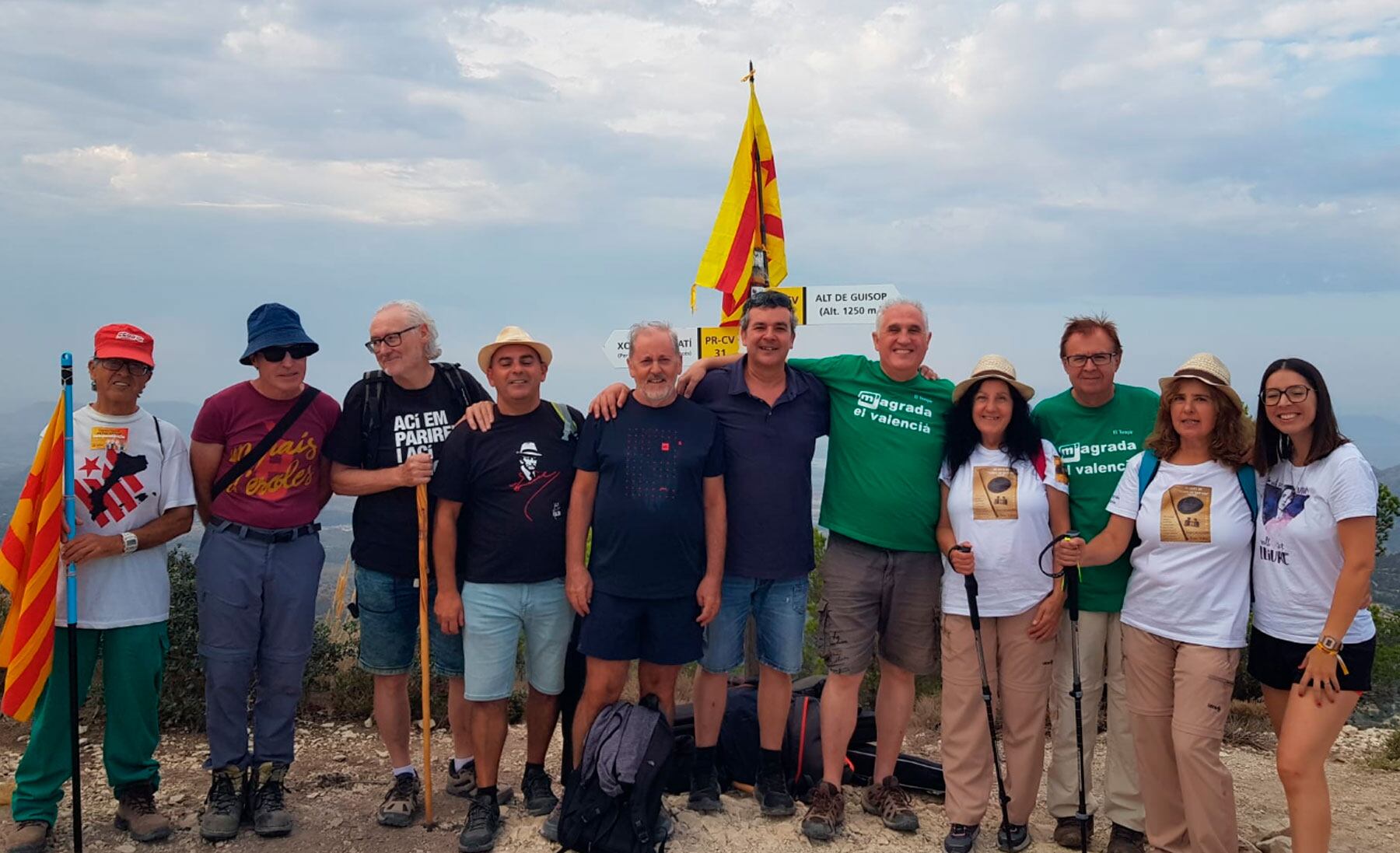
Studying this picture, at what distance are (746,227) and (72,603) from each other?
516 cm

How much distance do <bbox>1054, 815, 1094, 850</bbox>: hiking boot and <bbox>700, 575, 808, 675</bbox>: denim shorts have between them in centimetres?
159

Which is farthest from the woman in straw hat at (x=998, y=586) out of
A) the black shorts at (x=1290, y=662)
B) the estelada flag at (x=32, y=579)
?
the estelada flag at (x=32, y=579)

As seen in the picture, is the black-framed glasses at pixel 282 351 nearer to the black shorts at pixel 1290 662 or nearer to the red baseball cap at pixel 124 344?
the red baseball cap at pixel 124 344

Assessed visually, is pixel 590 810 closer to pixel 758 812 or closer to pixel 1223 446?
pixel 758 812

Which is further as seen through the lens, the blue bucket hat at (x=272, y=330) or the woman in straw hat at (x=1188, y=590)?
the blue bucket hat at (x=272, y=330)

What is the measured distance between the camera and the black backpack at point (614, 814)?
4477mm

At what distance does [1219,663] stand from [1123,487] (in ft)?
2.83

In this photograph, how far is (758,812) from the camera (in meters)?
5.14

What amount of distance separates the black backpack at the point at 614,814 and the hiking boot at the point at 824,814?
2.73ft

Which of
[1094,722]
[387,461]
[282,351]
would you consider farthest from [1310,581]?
[282,351]

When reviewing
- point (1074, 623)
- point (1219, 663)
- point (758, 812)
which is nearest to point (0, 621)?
point (758, 812)

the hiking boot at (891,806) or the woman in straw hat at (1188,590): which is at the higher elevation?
the woman in straw hat at (1188,590)

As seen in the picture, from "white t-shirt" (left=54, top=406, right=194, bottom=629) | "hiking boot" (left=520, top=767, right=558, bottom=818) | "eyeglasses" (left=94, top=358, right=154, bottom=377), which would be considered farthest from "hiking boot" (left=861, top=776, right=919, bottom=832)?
"eyeglasses" (left=94, top=358, right=154, bottom=377)

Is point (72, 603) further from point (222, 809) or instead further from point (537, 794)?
point (537, 794)
